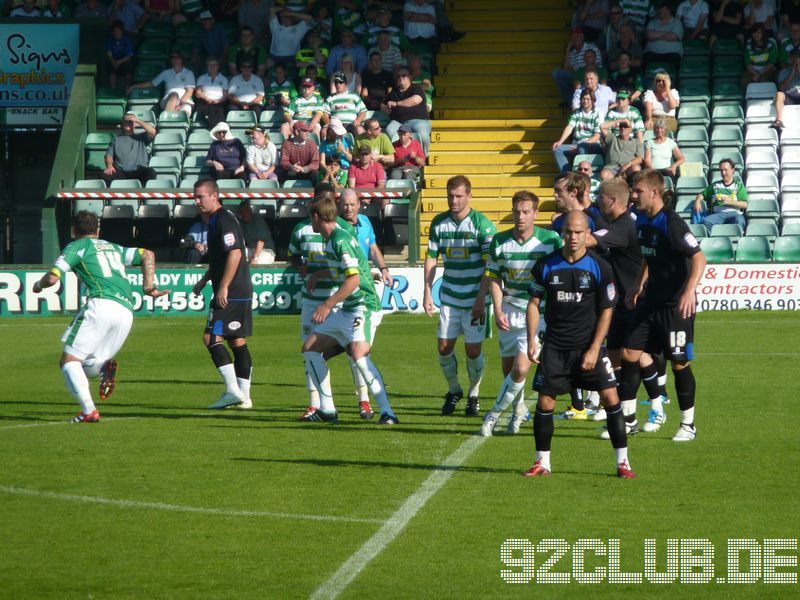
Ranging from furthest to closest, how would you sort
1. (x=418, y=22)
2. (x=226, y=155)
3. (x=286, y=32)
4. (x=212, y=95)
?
(x=418, y=22) < (x=286, y=32) < (x=212, y=95) < (x=226, y=155)

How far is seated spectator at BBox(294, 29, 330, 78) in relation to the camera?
26109mm

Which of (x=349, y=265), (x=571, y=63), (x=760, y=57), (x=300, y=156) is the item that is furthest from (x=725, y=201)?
(x=349, y=265)

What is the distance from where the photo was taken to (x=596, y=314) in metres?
8.85

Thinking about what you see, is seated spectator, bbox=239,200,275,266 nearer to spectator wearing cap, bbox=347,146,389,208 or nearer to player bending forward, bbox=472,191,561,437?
spectator wearing cap, bbox=347,146,389,208

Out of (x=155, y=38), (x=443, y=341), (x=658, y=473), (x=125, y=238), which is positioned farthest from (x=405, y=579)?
(x=155, y=38)

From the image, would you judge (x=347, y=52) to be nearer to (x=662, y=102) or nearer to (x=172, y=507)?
(x=662, y=102)

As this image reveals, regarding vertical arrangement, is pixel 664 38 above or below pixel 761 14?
below

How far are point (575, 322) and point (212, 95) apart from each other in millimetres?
18270

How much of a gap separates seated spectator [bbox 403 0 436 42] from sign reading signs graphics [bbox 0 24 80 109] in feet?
22.1

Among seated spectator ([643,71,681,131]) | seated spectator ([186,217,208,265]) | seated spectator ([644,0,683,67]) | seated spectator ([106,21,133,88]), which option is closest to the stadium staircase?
seated spectator ([644,0,683,67])

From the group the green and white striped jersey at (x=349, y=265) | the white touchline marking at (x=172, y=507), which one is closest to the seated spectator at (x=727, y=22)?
the green and white striped jersey at (x=349, y=265)

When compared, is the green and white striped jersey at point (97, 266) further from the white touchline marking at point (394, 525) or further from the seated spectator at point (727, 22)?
the seated spectator at point (727, 22)

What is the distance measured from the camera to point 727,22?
85.9 ft

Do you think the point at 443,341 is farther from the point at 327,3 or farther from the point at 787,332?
the point at 327,3
